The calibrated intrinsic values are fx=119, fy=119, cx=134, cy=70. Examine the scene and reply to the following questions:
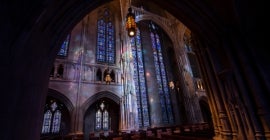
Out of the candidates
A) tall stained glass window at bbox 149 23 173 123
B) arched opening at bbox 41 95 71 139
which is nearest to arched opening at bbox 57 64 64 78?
arched opening at bbox 41 95 71 139

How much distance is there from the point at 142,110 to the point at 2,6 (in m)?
11.5

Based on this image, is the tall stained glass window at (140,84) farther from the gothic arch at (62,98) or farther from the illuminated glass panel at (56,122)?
the illuminated glass panel at (56,122)

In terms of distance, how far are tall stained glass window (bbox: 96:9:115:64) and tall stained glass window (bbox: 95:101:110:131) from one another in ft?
12.7

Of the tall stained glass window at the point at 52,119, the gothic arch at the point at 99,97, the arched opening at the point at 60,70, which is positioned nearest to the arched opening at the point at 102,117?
the gothic arch at the point at 99,97

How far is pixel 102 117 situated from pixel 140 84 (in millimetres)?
4792

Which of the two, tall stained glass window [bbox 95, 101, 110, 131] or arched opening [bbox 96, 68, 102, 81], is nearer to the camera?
tall stained glass window [bbox 95, 101, 110, 131]

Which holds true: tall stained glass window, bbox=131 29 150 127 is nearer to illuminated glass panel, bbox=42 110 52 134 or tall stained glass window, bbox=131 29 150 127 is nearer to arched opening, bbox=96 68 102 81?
arched opening, bbox=96 68 102 81

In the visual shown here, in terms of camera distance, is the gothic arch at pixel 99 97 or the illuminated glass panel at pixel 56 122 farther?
the gothic arch at pixel 99 97

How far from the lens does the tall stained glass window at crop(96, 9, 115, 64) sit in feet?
36.4

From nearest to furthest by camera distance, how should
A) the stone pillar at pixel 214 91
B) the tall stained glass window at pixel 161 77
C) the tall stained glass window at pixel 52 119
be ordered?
the stone pillar at pixel 214 91, the tall stained glass window at pixel 52 119, the tall stained glass window at pixel 161 77

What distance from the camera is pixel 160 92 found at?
1320 centimetres

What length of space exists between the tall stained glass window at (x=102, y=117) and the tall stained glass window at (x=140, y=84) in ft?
9.90

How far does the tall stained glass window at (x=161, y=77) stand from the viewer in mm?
12563

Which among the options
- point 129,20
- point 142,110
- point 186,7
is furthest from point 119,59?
point 186,7
